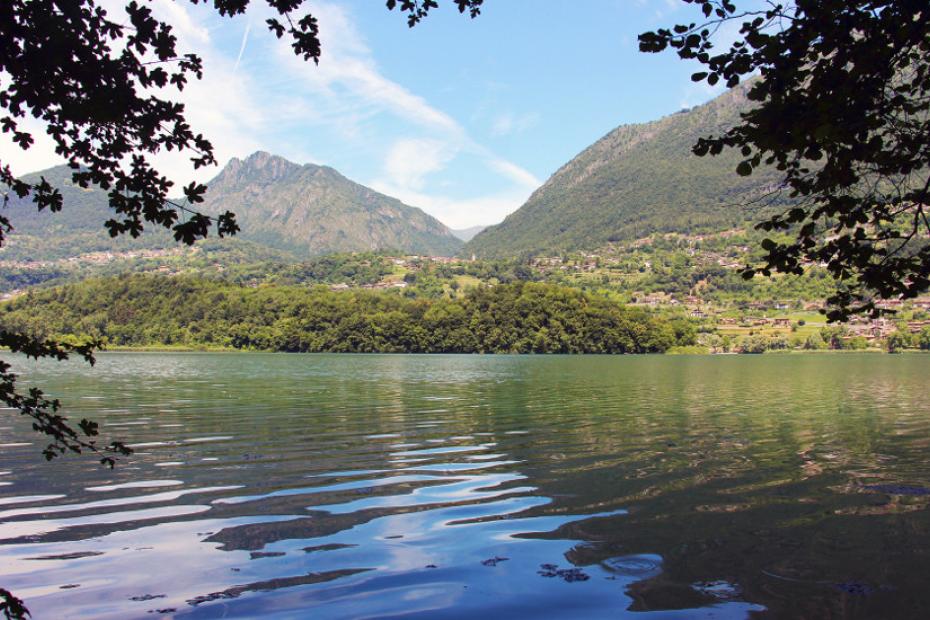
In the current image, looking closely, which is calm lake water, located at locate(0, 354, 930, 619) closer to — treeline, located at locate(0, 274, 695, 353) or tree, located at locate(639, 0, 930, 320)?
tree, located at locate(639, 0, 930, 320)

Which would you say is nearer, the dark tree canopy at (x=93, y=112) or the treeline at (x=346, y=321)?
the dark tree canopy at (x=93, y=112)

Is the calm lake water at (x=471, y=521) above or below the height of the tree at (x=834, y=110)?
below

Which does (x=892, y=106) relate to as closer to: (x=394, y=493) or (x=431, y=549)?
(x=431, y=549)

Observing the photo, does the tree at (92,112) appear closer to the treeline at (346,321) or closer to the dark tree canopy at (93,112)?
the dark tree canopy at (93,112)

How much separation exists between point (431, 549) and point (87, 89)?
7.18 metres

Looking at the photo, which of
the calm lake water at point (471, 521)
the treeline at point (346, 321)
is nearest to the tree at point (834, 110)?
the calm lake water at point (471, 521)

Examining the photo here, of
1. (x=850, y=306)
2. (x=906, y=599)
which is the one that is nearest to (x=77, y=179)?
(x=850, y=306)

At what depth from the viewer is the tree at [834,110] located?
22.2 ft

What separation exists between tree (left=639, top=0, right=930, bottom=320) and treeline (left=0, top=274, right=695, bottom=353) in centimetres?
15074

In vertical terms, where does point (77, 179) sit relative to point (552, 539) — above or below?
above

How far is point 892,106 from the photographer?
726cm

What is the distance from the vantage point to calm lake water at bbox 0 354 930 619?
8.22 metres

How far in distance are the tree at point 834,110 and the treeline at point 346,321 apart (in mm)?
150743

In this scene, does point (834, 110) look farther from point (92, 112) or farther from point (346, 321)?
point (346, 321)
